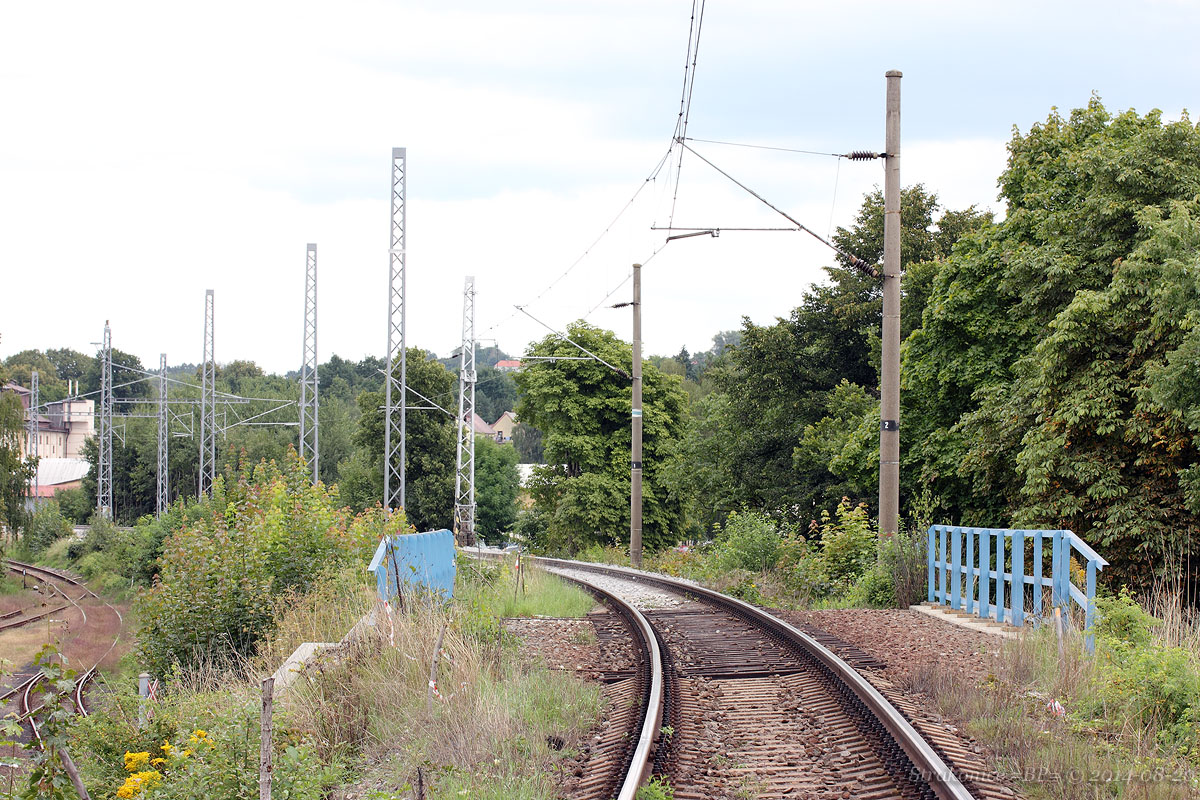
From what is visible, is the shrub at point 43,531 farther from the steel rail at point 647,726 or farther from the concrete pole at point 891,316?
the steel rail at point 647,726

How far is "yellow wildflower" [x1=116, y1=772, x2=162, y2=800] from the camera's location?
6.17 metres

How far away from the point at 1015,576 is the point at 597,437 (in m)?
38.8

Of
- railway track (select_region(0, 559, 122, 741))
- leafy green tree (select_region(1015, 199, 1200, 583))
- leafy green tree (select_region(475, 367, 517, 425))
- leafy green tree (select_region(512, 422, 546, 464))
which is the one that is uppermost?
leafy green tree (select_region(475, 367, 517, 425))

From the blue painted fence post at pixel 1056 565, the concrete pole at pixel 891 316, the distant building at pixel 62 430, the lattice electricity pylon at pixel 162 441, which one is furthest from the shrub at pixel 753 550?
the distant building at pixel 62 430

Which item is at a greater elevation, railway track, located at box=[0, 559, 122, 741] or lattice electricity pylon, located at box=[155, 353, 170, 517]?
lattice electricity pylon, located at box=[155, 353, 170, 517]

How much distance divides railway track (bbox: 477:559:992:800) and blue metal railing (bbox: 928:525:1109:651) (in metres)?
2.42

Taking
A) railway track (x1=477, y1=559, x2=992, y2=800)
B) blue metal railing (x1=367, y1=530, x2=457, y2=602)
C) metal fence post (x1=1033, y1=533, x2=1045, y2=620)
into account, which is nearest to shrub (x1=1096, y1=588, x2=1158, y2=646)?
metal fence post (x1=1033, y1=533, x2=1045, y2=620)

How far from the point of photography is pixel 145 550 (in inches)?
1473

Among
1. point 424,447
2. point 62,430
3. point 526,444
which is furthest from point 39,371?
point 424,447

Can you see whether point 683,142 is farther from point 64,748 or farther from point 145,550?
point 145,550

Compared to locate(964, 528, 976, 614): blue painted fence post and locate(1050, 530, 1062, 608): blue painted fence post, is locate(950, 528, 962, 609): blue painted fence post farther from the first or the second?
locate(1050, 530, 1062, 608): blue painted fence post

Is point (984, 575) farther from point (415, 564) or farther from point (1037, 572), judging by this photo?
point (415, 564)

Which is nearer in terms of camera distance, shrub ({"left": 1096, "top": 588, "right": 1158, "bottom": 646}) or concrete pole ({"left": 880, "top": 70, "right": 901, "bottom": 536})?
shrub ({"left": 1096, "top": 588, "right": 1158, "bottom": 646})

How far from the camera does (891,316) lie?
50.6 ft
